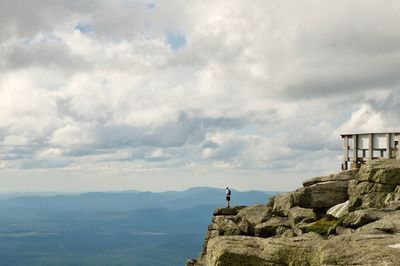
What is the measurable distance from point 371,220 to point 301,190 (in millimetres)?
19796

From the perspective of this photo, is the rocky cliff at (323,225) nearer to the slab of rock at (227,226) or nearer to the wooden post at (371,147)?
the slab of rock at (227,226)

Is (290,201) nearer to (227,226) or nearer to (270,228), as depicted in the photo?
(270,228)

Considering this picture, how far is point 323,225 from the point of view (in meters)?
42.3

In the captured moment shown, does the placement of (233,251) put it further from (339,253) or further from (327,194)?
(327,194)

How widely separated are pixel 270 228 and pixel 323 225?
759 cm

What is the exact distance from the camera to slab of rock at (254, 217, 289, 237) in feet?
159

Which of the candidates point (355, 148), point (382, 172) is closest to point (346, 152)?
point (355, 148)

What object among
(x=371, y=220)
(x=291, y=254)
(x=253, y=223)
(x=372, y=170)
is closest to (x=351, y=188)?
(x=372, y=170)

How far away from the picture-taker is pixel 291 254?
58.4 ft

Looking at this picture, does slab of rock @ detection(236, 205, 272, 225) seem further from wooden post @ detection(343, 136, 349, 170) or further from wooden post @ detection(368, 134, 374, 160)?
wooden post @ detection(368, 134, 374, 160)

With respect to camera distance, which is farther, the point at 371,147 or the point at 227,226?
the point at 227,226

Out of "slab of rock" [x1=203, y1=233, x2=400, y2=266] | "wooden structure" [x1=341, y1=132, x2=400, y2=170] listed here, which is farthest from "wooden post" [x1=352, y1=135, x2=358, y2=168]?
"slab of rock" [x1=203, y1=233, x2=400, y2=266]

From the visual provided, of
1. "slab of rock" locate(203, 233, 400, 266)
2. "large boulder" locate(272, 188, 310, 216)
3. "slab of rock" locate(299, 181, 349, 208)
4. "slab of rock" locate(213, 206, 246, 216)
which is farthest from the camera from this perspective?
"slab of rock" locate(213, 206, 246, 216)

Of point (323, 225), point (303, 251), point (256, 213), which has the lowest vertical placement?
point (323, 225)
